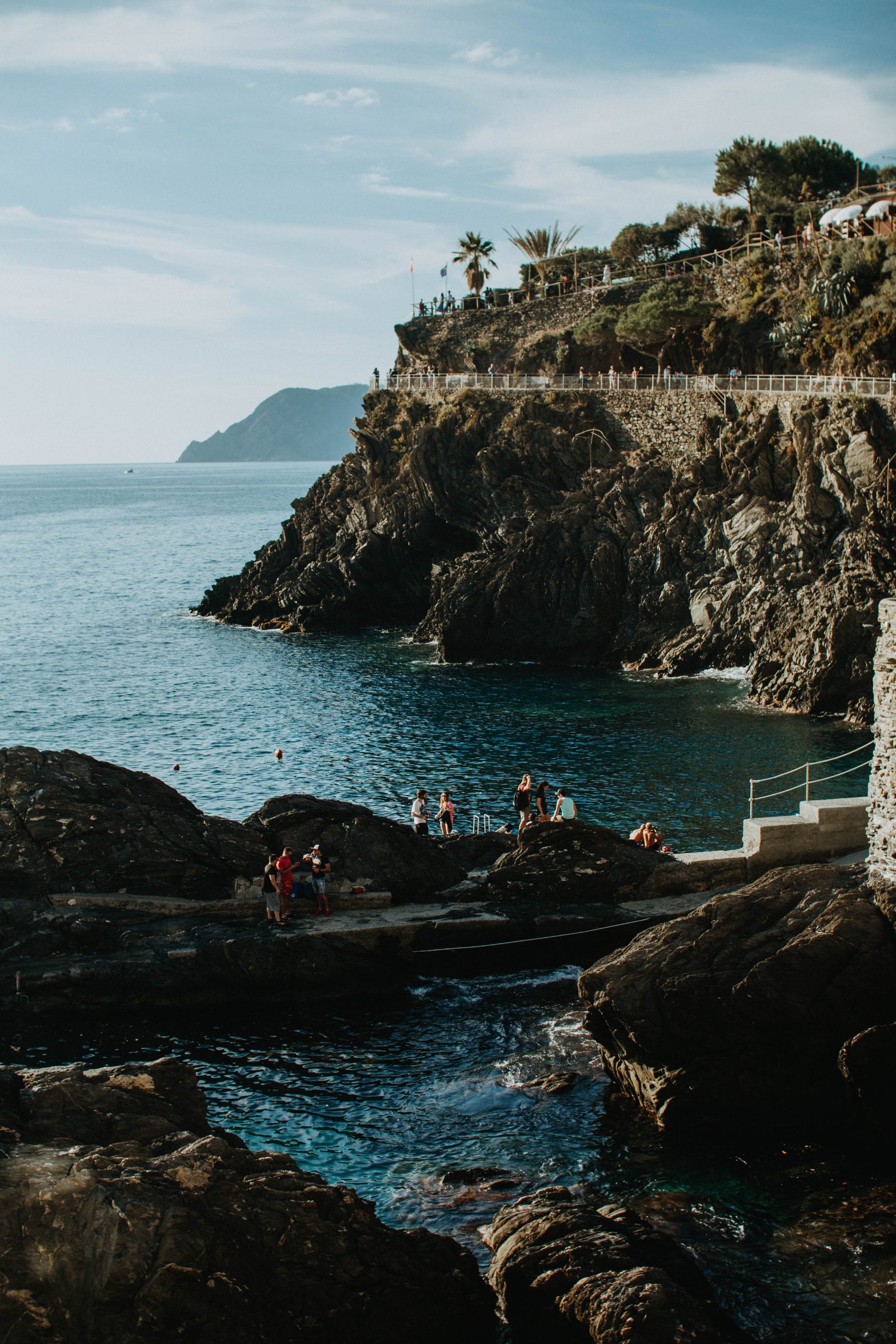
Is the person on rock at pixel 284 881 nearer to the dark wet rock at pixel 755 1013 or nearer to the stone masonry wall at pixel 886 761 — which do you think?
the dark wet rock at pixel 755 1013

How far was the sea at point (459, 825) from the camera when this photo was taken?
14.1 m

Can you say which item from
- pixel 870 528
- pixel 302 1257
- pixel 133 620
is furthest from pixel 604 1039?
pixel 133 620

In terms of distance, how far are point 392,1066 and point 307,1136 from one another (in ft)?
7.68

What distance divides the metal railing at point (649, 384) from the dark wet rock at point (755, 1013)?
41530 mm

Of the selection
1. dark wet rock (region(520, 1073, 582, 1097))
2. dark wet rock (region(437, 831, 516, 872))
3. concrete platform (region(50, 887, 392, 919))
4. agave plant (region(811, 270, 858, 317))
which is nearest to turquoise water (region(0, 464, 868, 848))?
dark wet rock (region(437, 831, 516, 872))

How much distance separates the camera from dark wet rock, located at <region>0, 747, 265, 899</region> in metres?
22.3

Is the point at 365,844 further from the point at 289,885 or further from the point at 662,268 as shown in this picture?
the point at 662,268

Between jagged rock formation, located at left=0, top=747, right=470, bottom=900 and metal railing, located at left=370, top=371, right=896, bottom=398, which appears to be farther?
metal railing, located at left=370, top=371, right=896, bottom=398

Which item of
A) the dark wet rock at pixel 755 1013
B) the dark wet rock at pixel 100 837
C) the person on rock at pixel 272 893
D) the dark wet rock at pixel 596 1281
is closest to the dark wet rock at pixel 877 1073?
the dark wet rock at pixel 755 1013

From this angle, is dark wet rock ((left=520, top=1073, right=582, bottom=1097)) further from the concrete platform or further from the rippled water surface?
the concrete platform

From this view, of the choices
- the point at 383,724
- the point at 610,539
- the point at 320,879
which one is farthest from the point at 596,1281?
the point at 610,539

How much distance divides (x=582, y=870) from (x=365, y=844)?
4696 mm

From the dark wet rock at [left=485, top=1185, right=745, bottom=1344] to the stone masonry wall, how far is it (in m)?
6.60

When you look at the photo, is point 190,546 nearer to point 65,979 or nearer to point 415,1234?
point 65,979
